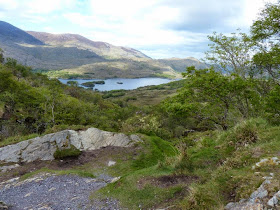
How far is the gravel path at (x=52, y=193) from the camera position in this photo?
28.0ft

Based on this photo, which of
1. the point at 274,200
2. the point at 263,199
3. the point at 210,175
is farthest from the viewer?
the point at 210,175

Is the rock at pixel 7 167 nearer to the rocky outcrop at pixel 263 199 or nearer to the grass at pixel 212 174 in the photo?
the grass at pixel 212 174

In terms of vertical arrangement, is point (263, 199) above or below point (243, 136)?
below

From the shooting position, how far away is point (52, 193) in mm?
10359

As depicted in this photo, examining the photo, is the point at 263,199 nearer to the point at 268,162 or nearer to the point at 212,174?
the point at 268,162

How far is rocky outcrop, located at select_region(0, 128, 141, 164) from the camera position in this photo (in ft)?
51.4

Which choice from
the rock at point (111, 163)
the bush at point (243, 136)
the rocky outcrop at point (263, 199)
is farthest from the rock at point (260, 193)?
the rock at point (111, 163)

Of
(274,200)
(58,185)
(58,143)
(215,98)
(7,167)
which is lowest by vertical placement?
(7,167)

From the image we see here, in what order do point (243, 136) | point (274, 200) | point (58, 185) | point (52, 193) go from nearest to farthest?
point (274, 200) < point (243, 136) < point (52, 193) < point (58, 185)

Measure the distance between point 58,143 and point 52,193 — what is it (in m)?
7.14

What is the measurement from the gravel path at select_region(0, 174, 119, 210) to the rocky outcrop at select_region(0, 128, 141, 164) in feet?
11.7

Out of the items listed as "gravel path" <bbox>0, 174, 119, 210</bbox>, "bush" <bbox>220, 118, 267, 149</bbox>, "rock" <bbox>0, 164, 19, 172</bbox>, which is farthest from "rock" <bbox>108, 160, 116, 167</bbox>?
"bush" <bbox>220, 118, 267, 149</bbox>

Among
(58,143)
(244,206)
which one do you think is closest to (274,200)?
(244,206)

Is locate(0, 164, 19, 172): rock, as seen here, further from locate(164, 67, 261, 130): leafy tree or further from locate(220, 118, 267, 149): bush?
locate(220, 118, 267, 149): bush
